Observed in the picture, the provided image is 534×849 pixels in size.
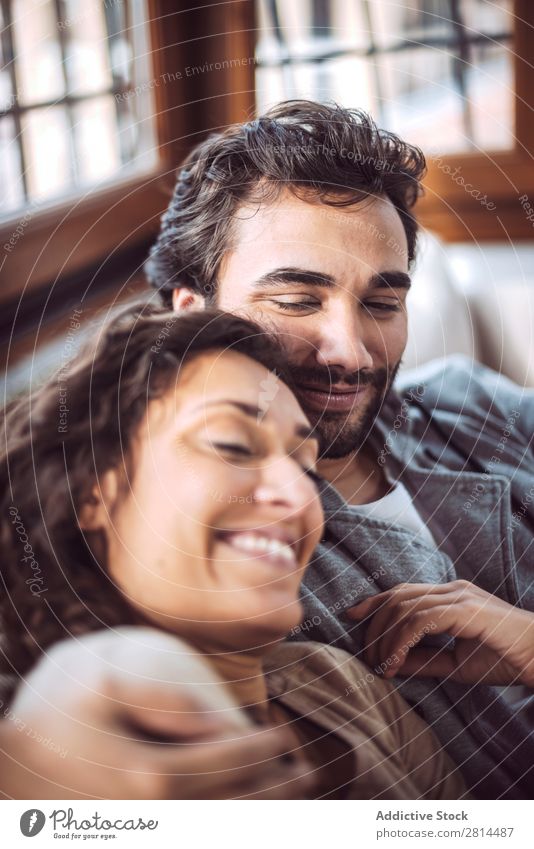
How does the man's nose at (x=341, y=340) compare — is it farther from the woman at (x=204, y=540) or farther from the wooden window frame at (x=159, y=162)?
the wooden window frame at (x=159, y=162)

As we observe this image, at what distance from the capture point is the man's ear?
0.45 m

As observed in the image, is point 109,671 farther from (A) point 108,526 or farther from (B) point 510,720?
(B) point 510,720

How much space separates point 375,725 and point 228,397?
177mm

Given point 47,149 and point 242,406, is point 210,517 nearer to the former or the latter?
point 242,406

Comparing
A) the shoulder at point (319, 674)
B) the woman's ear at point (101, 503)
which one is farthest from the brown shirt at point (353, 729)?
the woman's ear at point (101, 503)

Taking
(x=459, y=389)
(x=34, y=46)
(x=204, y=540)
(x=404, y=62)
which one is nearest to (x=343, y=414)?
(x=204, y=540)

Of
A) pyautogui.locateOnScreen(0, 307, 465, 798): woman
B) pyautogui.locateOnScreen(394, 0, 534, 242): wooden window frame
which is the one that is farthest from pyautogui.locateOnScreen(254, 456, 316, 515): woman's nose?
pyautogui.locateOnScreen(394, 0, 534, 242): wooden window frame

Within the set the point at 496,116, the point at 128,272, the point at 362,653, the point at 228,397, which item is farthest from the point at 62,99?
the point at 496,116

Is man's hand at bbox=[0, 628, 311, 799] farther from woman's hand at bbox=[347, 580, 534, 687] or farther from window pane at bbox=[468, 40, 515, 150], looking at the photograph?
window pane at bbox=[468, 40, 515, 150]

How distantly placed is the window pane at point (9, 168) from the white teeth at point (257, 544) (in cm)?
28

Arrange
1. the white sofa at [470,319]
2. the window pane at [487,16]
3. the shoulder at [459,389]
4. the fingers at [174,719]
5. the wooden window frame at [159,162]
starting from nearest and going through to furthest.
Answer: the fingers at [174,719]
the wooden window frame at [159,162]
the shoulder at [459,389]
the white sofa at [470,319]
the window pane at [487,16]

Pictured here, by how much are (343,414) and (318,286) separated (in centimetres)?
7

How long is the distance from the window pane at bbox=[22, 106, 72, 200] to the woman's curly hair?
0.63 ft

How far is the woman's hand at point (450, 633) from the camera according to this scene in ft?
1.40
